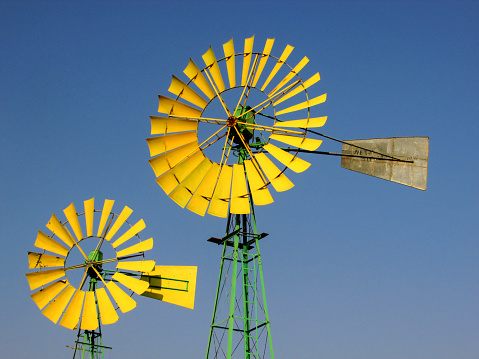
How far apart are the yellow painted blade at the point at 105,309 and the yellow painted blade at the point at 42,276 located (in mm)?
→ 1249

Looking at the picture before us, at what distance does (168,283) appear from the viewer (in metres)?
16.1

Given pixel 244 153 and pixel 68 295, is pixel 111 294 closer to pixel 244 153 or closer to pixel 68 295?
pixel 68 295

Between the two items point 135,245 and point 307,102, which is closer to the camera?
point 307,102

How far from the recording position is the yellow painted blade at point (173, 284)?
1586 cm

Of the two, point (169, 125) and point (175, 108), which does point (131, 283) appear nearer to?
point (169, 125)

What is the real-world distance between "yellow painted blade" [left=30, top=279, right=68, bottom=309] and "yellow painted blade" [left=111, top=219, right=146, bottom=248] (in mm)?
1693

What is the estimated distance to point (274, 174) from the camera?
14609mm

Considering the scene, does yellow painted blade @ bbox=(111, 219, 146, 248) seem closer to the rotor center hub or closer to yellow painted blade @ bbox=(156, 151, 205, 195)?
yellow painted blade @ bbox=(156, 151, 205, 195)

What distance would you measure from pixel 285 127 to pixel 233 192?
84.2 inches

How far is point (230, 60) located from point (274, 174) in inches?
129

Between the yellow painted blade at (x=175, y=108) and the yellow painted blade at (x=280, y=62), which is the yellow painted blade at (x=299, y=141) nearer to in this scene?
the yellow painted blade at (x=280, y=62)

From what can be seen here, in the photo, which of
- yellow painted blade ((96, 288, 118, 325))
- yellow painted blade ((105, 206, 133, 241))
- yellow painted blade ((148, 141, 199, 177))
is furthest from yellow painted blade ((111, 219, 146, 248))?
yellow painted blade ((148, 141, 199, 177))

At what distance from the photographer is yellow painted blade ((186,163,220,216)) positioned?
1459 cm

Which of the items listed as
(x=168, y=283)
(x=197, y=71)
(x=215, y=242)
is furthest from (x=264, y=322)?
(x=197, y=71)
